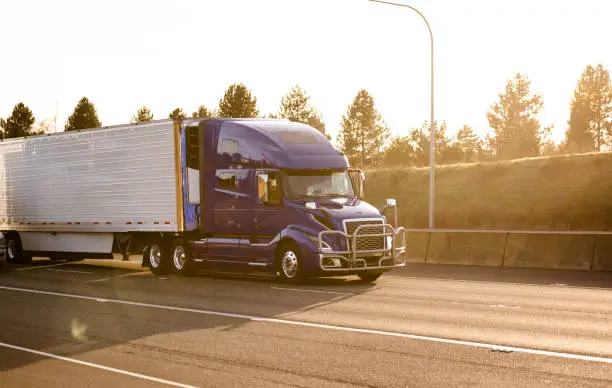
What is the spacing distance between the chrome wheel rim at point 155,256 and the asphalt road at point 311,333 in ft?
9.51

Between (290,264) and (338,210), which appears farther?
(290,264)

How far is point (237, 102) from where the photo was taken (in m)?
102

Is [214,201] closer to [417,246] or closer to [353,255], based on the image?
[353,255]

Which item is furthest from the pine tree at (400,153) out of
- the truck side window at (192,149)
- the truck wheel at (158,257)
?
the truck side window at (192,149)

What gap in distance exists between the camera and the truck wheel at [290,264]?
20.2m

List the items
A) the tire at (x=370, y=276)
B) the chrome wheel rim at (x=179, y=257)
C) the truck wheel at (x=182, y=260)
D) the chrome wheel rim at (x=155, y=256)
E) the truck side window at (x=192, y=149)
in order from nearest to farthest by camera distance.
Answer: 1. the tire at (x=370, y=276)
2. the truck side window at (x=192, y=149)
3. the truck wheel at (x=182, y=260)
4. the chrome wheel rim at (x=179, y=257)
5. the chrome wheel rim at (x=155, y=256)

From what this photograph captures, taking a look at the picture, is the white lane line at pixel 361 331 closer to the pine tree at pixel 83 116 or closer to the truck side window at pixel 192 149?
the truck side window at pixel 192 149

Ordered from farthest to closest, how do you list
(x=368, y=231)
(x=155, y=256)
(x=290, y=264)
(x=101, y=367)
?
(x=155, y=256), (x=290, y=264), (x=368, y=231), (x=101, y=367)

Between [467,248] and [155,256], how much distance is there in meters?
9.06

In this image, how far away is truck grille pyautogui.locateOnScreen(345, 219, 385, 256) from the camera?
20.0m

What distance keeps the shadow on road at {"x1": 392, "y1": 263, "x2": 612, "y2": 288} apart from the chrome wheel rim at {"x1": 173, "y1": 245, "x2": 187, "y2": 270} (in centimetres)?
546

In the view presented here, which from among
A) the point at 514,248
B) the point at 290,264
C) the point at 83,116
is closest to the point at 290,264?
the point at 290,264

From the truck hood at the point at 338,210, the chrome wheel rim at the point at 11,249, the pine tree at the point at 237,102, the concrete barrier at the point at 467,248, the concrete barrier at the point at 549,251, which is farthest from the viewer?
the pine tree at the point at 237,102

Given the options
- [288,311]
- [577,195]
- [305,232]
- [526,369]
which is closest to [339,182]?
[305,232]
